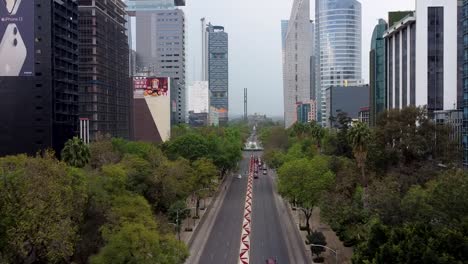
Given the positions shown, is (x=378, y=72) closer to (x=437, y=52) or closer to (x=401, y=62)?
(x=401, y=62)

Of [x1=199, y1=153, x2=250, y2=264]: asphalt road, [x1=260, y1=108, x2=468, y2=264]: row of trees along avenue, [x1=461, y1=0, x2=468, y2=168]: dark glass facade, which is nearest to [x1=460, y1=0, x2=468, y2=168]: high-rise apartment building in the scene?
[x1=461, y1=0, x2=468, y2=168]: dark glass facade

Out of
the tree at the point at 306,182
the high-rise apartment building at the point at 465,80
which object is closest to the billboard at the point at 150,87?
the tree at the point at 306,182

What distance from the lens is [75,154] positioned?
205 ft

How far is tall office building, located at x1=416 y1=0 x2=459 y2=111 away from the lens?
7775 cm

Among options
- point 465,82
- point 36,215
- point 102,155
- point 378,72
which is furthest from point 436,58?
point 36,215

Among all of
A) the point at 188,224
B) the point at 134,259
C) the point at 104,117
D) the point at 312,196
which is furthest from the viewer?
the point at 104,117

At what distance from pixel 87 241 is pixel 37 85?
A: 46.5 metres

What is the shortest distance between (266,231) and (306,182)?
23.2 ft

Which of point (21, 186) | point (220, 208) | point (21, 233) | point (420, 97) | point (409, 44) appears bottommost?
point (220, 208)

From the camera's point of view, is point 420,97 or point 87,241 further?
point 420,97

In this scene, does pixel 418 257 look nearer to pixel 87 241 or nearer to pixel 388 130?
pixel 87 241

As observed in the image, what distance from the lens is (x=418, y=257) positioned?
94.3 feet

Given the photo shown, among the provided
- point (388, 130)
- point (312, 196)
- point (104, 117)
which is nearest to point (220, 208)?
point (312, 196)

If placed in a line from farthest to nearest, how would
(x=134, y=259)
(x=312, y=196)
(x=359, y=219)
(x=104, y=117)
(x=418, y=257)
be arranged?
(x=104, y=117)
(x=312, y=196)
(x=359, y=219)
(x=134, y=259)
(x=418, y=257)
